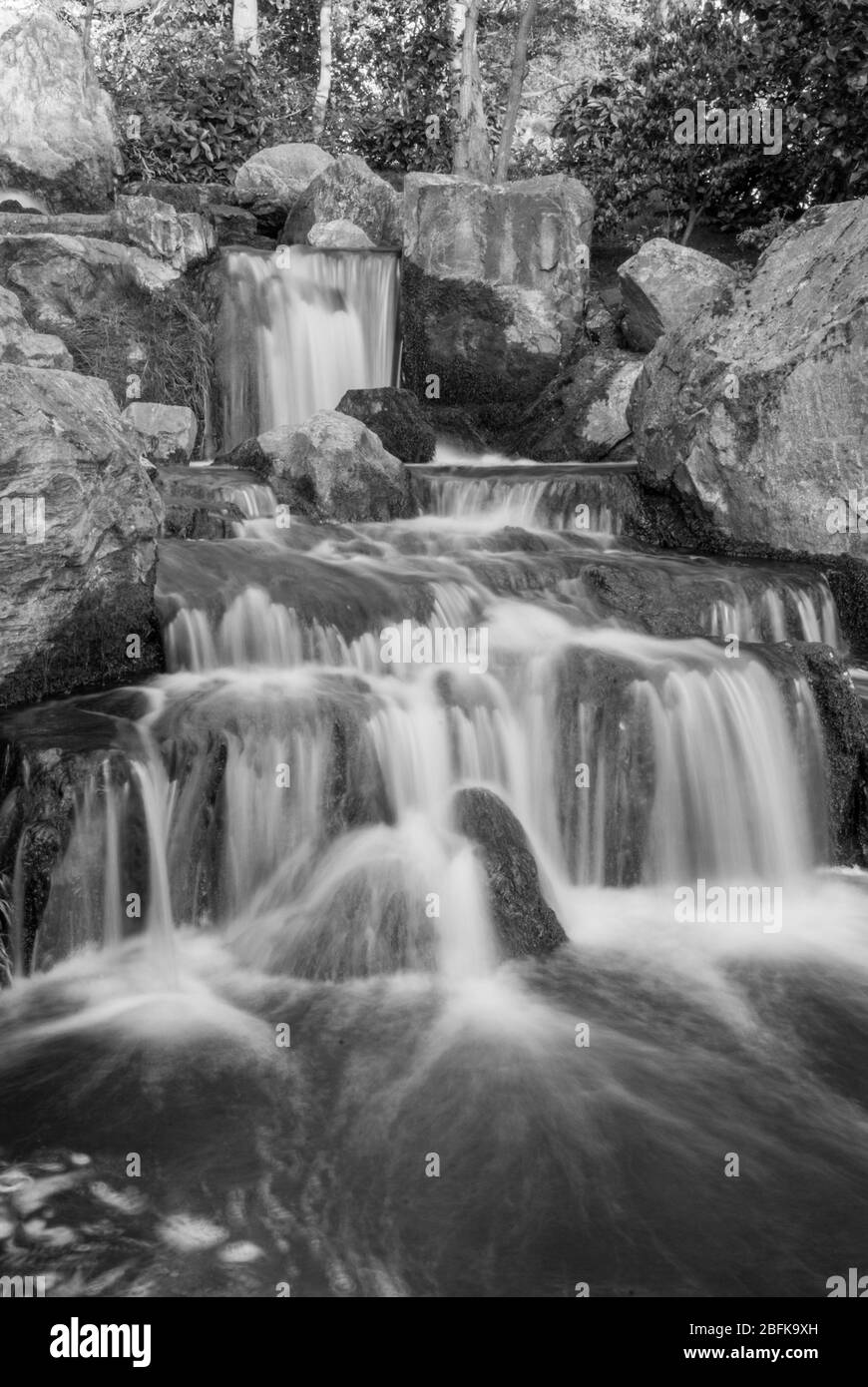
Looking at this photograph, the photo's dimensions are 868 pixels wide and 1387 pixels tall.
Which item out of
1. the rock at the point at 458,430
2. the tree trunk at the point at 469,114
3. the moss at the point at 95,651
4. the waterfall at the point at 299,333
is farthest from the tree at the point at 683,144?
the moss at the point at 95,651

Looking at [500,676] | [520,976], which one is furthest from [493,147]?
[520,976]

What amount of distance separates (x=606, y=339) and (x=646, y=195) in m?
5.38

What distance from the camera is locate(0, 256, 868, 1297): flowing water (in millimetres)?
3930

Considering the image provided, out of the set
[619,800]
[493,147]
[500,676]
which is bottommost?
[619,800]

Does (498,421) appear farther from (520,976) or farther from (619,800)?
(520,976)

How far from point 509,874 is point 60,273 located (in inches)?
348

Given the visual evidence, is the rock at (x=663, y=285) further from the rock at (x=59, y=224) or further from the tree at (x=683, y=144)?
the rock at (x=59, y=224)

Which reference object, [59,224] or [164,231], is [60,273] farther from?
[164,231]

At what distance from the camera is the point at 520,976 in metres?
5.60

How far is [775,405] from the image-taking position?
31.0 feet

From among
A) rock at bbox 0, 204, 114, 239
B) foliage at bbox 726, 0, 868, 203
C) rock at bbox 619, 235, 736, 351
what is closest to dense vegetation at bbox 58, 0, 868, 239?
foliage at bbox 726, 0, 868, 203

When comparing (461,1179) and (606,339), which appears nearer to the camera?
(461,1179)

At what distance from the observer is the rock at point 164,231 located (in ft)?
43.1

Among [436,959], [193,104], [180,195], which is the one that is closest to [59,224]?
[180,195]
